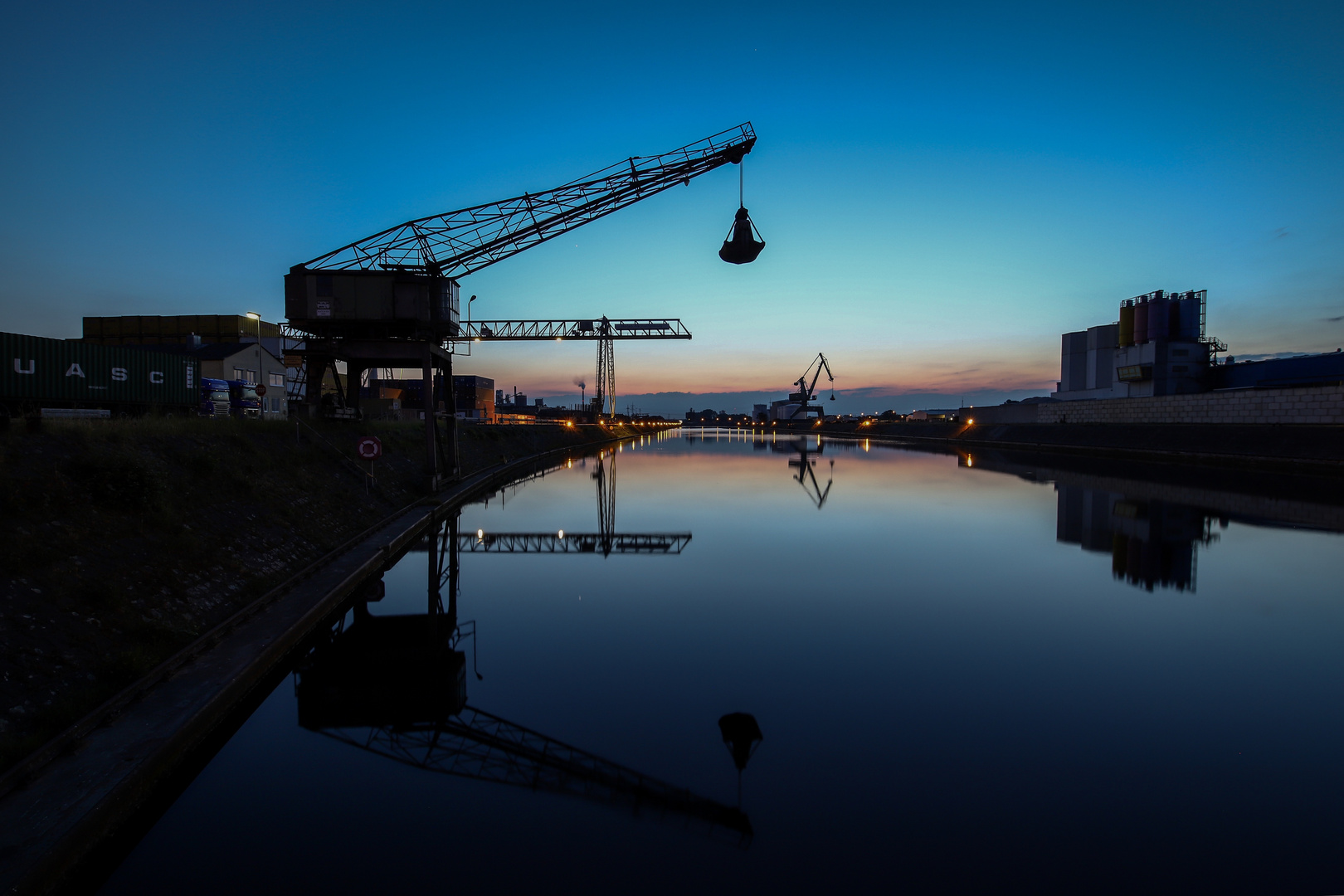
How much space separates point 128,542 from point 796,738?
452 inches

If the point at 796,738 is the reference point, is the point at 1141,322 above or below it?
above

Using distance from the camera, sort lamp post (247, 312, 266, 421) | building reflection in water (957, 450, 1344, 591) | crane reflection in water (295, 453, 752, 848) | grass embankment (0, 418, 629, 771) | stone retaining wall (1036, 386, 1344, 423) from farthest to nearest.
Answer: stone retaining wall (1036, 386, 1344, 423) → lamp post (247, 312, 266, 421) → building reflection in water (957, 450, 1344, 591) → grass embankment (0, 418, 629, 771) → crane reflection in water (295, 453, 752, 848)

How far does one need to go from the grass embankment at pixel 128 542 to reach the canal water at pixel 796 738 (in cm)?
177

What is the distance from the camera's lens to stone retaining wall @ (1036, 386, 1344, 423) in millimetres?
43469

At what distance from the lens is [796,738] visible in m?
7.93

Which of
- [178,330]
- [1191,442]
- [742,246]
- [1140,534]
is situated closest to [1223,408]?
[1191,442]

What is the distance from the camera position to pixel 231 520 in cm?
1312

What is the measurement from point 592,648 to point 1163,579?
51.9 ft

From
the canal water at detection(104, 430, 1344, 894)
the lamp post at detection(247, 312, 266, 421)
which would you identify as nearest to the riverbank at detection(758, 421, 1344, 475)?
the canal water at detection(104, 430, 1344, 894)

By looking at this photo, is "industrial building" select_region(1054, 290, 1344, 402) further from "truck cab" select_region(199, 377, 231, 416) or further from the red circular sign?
"truck cab" select_region(199, 377, 231, 416)

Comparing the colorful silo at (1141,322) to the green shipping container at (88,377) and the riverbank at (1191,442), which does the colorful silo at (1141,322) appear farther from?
the green shipping container at (88,377)

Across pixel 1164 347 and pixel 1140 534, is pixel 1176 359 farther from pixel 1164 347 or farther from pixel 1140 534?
pixel 1140 534

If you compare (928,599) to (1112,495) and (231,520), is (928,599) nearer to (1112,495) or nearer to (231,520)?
(231,520)

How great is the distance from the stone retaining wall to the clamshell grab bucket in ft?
166
